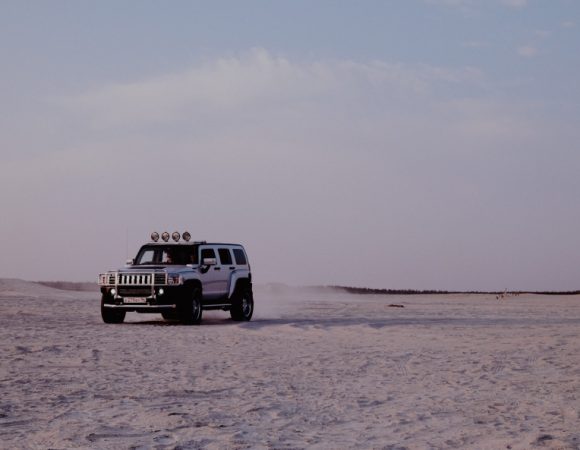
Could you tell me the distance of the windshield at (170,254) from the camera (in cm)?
2336

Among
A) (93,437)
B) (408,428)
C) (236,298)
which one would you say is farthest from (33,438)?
(236,298)

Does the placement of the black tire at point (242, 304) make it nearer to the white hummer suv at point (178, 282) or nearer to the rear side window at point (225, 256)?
the white hummer suv at point (178, 282)

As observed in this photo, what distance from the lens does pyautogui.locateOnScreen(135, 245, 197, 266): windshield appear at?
23359 millimetres

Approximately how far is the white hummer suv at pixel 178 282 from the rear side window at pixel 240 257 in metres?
0.04

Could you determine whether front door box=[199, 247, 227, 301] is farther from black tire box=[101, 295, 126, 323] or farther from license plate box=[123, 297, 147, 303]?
black tire box=[101, 295, 126, 323]

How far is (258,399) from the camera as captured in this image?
10.1m

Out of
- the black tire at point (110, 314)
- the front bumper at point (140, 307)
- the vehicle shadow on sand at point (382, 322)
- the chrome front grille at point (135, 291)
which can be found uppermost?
the chrome front grille at point (135, 291)

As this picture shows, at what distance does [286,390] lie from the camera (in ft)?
35.7

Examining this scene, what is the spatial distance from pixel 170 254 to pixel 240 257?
2400 millimetres

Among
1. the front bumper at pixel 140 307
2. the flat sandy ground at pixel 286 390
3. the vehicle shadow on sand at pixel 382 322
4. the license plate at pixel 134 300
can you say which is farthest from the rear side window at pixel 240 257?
the flat sandy ground at pixel 286 390

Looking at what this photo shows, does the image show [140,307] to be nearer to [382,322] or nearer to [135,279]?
[135,279]

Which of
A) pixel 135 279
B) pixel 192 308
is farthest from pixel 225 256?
pixel 135 279

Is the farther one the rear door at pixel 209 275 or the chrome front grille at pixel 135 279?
the rear door at pixel 209 275

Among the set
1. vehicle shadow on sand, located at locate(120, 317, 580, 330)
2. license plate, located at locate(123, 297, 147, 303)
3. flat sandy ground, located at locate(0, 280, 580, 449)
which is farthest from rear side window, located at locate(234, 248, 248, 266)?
flat sandy ground, located at locate(0, 280, 580, 449)
